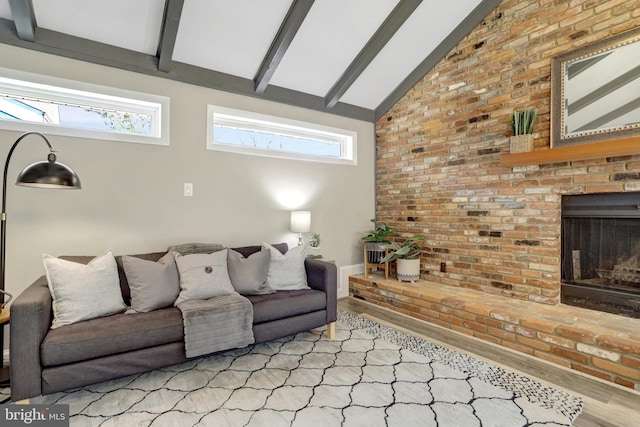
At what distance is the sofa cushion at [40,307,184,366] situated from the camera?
1.86 meters

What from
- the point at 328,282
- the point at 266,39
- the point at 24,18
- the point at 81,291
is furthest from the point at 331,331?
the point at 24,18

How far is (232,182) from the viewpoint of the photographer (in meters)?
3.51

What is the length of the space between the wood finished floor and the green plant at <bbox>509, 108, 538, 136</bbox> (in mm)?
1922

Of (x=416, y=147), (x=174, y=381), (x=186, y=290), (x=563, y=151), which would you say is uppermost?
(x=416, y=147)

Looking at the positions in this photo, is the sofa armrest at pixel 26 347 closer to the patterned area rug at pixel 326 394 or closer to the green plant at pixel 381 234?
the patterned area rug at pixel 326 394

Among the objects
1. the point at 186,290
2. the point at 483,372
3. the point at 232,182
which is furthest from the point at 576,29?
the point at 186,290

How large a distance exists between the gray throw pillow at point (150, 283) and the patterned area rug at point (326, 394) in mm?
484

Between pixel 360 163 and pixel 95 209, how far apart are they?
310 cm

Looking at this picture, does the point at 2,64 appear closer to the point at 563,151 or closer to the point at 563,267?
the point at 563,151

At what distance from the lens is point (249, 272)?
2.82 m

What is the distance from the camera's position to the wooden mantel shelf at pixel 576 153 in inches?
96.7

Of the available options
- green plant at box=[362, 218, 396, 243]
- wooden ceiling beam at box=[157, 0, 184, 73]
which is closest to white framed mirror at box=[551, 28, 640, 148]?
green plant at box=[362, 218, 396, 243]

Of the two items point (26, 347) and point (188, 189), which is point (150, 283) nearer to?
point (26, 347)

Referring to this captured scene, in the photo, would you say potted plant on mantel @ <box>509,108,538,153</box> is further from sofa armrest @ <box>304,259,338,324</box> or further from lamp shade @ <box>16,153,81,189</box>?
lamp shade @ <box>16,153,81,189</box>
